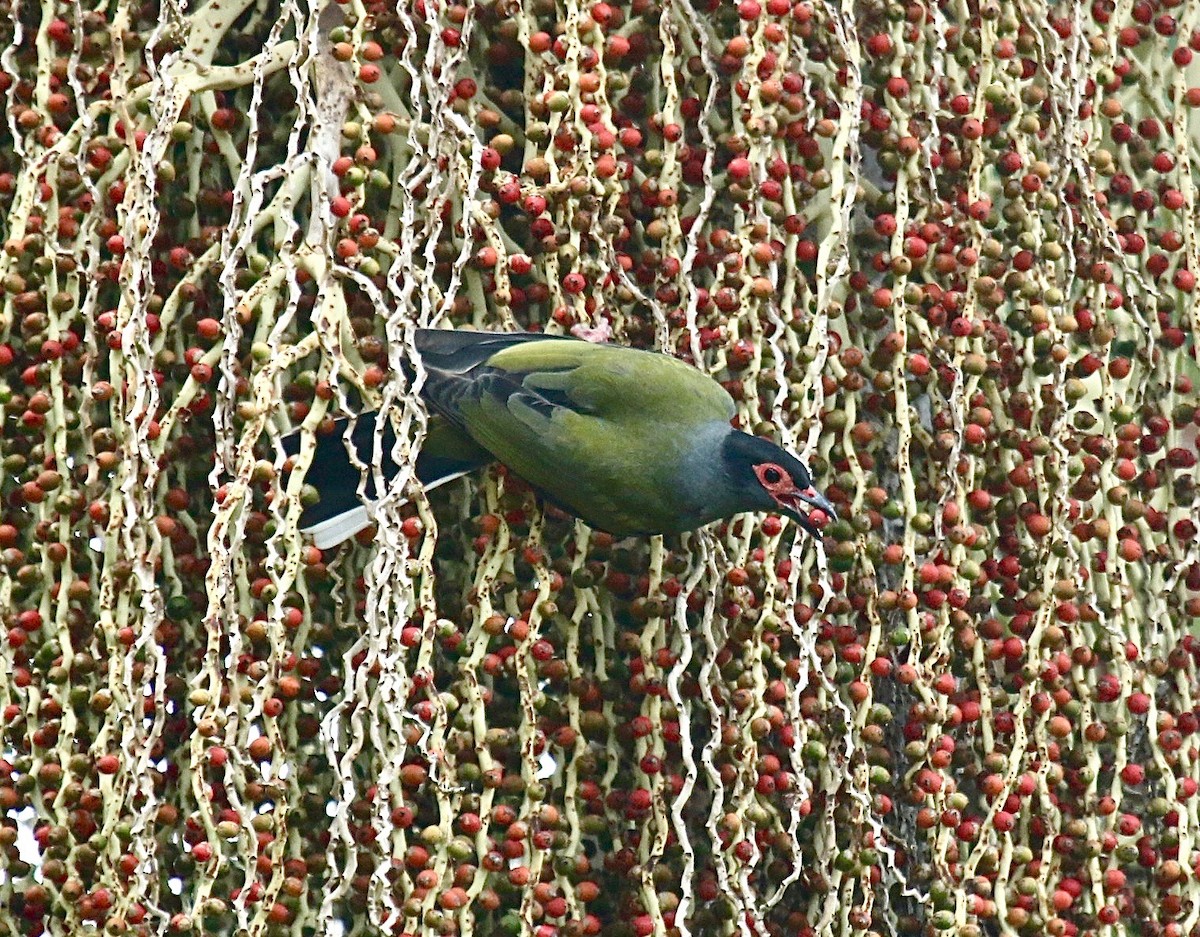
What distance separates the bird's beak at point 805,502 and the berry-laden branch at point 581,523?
53mm

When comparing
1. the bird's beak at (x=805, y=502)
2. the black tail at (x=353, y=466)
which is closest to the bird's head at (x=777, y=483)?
the bird's beak at (x=805, y=502)

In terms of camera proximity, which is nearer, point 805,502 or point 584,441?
point 805,502

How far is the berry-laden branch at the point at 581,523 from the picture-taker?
2.27m

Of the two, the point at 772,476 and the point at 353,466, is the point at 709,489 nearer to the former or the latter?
the point at 772,476

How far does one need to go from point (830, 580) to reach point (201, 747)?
0.72 m

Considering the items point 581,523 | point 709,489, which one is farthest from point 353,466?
point 709,489

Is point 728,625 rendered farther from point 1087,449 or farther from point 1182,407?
point 1182,407

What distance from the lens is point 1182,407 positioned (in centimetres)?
261

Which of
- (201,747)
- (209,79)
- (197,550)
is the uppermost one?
(209,79)

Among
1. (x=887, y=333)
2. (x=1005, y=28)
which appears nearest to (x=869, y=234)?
(x=887, y=333)

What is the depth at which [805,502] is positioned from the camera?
7.80ft

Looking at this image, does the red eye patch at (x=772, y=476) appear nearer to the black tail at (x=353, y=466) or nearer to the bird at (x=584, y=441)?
the bird at (x=584, y=441)

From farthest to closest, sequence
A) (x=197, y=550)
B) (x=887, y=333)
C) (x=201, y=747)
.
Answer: (x=887, y=333) → (x=197, y=550) → (x=201, y=747)

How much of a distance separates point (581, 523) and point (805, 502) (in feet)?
0.85
